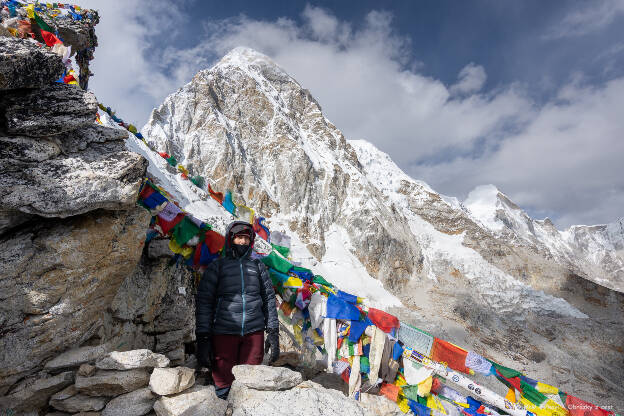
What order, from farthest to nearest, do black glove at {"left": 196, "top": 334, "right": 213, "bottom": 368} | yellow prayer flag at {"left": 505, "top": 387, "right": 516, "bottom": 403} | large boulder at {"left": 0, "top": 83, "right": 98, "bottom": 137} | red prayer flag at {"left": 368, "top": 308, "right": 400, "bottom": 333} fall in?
red prayer flag at {"left": 368, "top": 308, "right": 400, "bottom": 333}
yellow prayer flag at {"left": 505, "top": 387, "right": 516, "bottom": 403}
black glove at {"left": 196, "top": 334, "right": 213, "bottom": 368}
large boulder at {"left": 0, "top": 83, "right": 98, "bottom": 137}

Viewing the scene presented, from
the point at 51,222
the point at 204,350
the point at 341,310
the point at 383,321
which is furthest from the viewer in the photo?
the point at 341,310

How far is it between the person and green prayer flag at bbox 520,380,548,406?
348 centimetres

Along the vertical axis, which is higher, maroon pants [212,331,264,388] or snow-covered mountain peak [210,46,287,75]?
snow-covered mountain peak [210,46,287,75]

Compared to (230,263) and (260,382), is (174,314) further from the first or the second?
(260,382)

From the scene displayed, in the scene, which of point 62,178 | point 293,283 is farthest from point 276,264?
point 62,178

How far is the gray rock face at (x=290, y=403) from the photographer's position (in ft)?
8.30

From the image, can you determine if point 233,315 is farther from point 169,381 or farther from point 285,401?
point 285,401

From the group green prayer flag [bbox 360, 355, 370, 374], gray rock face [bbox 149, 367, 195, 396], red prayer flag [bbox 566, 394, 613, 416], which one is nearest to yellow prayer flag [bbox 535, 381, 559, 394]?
red prayer flag [bbox 566, 394, 613, 416]

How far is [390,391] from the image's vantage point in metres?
4.42

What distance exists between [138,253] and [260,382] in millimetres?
2184

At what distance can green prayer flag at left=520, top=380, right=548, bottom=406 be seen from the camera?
410 centimetres

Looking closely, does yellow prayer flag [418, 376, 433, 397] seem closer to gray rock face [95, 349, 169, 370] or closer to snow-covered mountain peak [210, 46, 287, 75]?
gray rock face [95, 349, 169, 370]

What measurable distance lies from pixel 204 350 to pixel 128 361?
886mm

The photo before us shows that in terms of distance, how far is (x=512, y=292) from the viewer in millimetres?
36125
